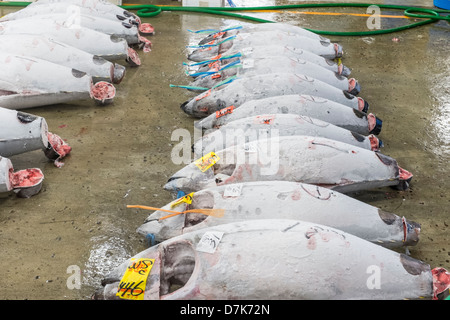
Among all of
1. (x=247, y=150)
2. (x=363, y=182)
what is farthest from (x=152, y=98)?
(x=363, y=182)

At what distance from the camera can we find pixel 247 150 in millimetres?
3475

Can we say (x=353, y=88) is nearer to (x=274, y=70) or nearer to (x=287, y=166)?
(x=274, y=70)

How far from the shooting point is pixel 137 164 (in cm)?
416

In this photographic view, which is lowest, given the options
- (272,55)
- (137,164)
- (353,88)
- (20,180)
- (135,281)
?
(137,164)

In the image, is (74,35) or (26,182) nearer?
(26,182)

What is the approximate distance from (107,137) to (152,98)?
2.75 ft

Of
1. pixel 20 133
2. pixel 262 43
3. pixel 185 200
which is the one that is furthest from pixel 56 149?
pixel 262 43

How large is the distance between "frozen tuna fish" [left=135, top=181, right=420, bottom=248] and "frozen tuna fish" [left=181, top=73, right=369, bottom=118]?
141 cm

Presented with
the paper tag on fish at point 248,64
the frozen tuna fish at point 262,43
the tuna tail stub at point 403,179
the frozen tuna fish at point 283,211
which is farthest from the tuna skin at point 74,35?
the tuna tail stub at point 403,179

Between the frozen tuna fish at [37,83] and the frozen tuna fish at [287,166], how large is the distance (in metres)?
1.76

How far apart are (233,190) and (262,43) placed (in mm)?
2523

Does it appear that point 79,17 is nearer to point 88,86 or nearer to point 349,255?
point 88,86

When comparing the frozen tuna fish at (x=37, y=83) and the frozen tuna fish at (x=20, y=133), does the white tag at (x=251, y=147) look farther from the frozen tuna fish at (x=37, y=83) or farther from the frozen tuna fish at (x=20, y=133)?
the frozen tuna fish at (x=37, y=83)

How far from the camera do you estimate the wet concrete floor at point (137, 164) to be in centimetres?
323
